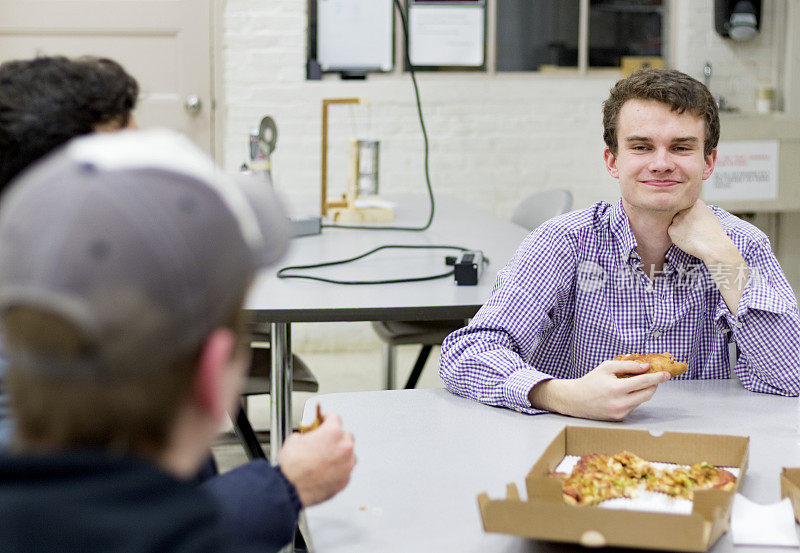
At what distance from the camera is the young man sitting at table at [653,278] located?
5.82ft

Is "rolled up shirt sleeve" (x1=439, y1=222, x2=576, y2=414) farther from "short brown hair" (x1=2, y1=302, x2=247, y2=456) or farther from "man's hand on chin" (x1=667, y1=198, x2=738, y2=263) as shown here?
"short brown hair" (x1=2, y1=302, x2=247, y2=456)

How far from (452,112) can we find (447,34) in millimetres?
391

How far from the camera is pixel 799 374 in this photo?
5.67 ft

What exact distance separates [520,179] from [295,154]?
3.78ft

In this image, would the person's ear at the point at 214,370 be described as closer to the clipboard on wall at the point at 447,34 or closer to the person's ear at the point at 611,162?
the person's ear at the point at 611,162

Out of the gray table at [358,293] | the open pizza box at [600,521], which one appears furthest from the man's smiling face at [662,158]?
Result: the open pizza box at [600,521]

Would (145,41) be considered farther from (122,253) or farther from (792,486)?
(122,253)

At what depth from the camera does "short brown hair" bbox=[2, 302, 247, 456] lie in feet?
1.82

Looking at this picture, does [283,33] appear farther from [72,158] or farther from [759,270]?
[72,158]

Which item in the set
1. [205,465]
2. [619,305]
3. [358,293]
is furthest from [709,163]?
[205,465]

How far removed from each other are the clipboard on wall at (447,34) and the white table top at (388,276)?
1.51 metres

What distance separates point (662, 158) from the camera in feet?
5.95

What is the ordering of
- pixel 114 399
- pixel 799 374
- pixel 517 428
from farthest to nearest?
pixel 799 374, pixel 517 428, pixel 114 399

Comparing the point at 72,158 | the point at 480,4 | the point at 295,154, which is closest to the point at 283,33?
the point at 295,154
